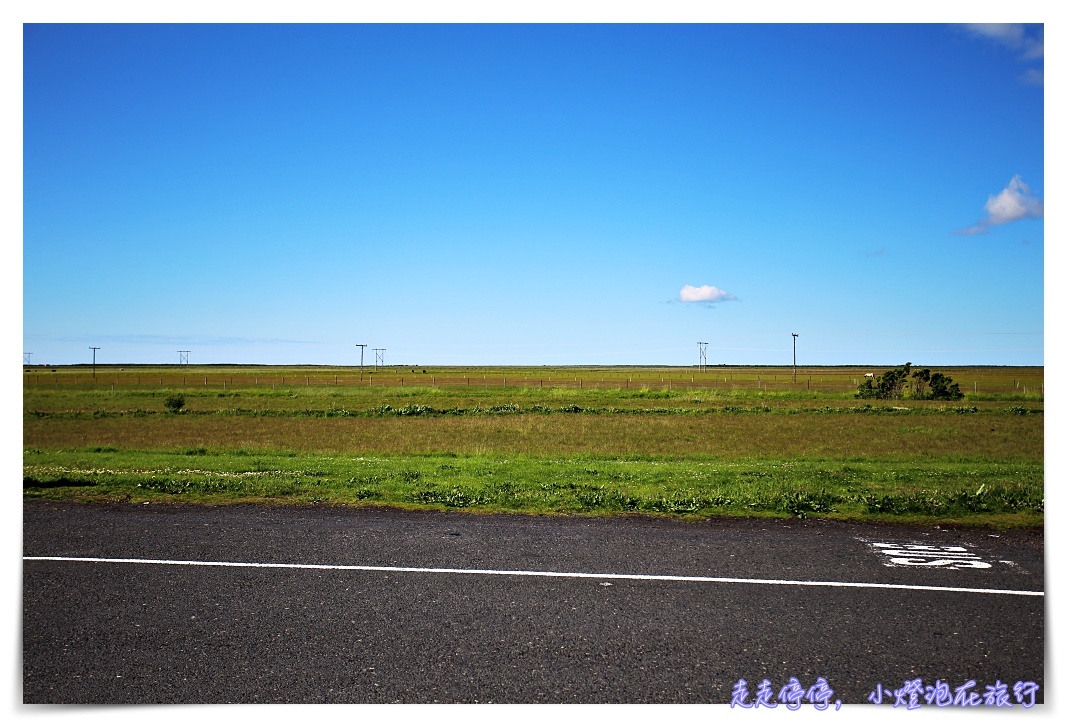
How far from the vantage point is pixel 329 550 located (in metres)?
7.83

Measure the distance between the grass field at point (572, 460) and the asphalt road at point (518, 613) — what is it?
6.00 feet

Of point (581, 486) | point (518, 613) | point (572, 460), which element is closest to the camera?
point (518, 613)

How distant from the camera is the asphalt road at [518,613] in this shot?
15.7 ft

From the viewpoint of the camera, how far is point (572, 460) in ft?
58.3

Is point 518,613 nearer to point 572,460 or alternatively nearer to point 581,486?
point 581,486

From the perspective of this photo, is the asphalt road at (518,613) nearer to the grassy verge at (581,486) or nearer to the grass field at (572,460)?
the grassy verge at (581,486)

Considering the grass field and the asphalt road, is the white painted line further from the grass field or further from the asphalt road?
the grass field

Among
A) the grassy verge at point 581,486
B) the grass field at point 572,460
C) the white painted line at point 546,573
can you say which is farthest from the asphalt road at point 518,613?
the grass field at point 572,460

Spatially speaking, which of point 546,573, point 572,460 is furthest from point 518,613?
point 572,460

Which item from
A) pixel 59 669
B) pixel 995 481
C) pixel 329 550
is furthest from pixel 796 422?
pixel 59 669

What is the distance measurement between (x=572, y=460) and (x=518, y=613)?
39.1 ft

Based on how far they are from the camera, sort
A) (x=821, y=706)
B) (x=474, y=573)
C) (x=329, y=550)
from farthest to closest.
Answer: (x=329, y=550), (x=474, y=573), (x=821, y=706)
